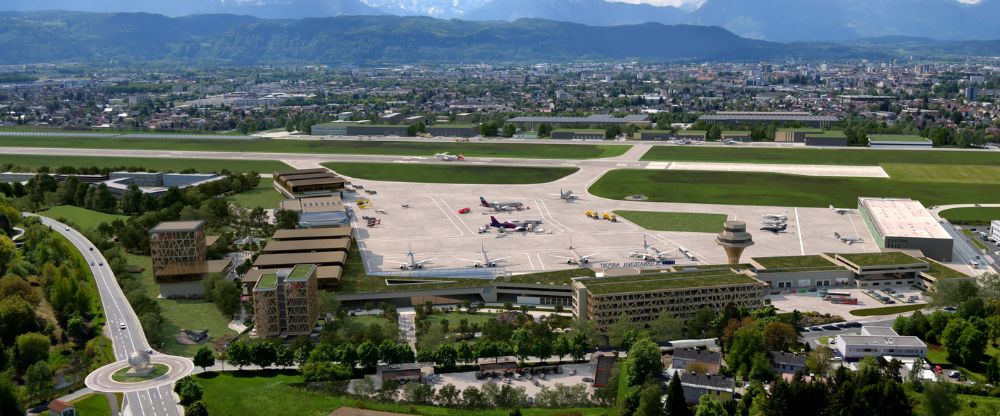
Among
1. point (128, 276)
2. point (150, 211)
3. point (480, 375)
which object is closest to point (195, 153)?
point (150, 211)

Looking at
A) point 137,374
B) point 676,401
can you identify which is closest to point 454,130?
point 137,374

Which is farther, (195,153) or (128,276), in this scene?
(195,153)

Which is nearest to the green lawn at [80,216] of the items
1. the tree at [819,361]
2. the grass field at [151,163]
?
the grass field at [151,163]

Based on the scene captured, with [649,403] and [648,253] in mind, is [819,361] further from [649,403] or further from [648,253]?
[648,253]

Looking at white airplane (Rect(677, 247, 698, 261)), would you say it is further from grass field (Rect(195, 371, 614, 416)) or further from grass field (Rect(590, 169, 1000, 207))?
grass field (Rect(195, 371, 614, 416))

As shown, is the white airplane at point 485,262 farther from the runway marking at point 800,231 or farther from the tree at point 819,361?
the tree at point 819,361

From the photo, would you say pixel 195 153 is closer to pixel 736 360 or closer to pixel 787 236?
pixel 787 236
